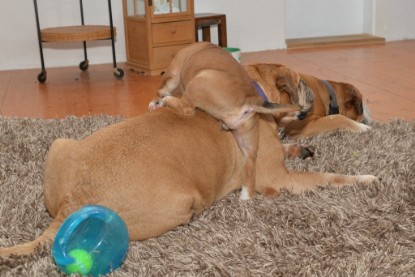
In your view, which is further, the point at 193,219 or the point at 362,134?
the point at 362,134

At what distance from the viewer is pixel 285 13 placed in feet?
20.9

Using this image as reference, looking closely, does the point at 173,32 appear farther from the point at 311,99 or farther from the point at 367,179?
the point at 367,179

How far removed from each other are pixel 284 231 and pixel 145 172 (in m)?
0.47

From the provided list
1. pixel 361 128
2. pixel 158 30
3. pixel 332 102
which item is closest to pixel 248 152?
pixel 361 128

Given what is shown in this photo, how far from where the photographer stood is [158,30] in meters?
4.98

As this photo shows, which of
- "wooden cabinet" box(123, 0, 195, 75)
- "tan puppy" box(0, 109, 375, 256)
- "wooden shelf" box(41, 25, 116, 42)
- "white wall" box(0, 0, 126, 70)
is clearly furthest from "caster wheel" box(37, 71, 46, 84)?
"tan puppy" box(0, 109, 375, 256)

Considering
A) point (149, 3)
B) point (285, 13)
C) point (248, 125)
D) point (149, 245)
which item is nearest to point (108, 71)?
point (149, 3)

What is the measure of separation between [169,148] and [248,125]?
393mm

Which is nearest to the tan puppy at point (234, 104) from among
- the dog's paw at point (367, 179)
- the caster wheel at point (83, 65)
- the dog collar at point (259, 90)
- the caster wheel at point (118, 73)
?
the dog collar at point (259, 90)

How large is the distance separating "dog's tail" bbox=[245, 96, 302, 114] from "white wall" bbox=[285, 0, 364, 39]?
15.4ft

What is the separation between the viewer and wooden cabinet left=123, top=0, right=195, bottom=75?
4949mm

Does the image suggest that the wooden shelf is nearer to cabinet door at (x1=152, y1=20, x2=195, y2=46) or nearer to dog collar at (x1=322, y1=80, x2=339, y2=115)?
cabinet door at (x1=152, y1=20, x2=195, y2=46)

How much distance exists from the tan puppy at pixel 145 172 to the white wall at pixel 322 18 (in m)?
4.80

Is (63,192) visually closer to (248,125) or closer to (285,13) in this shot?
(248,125)
